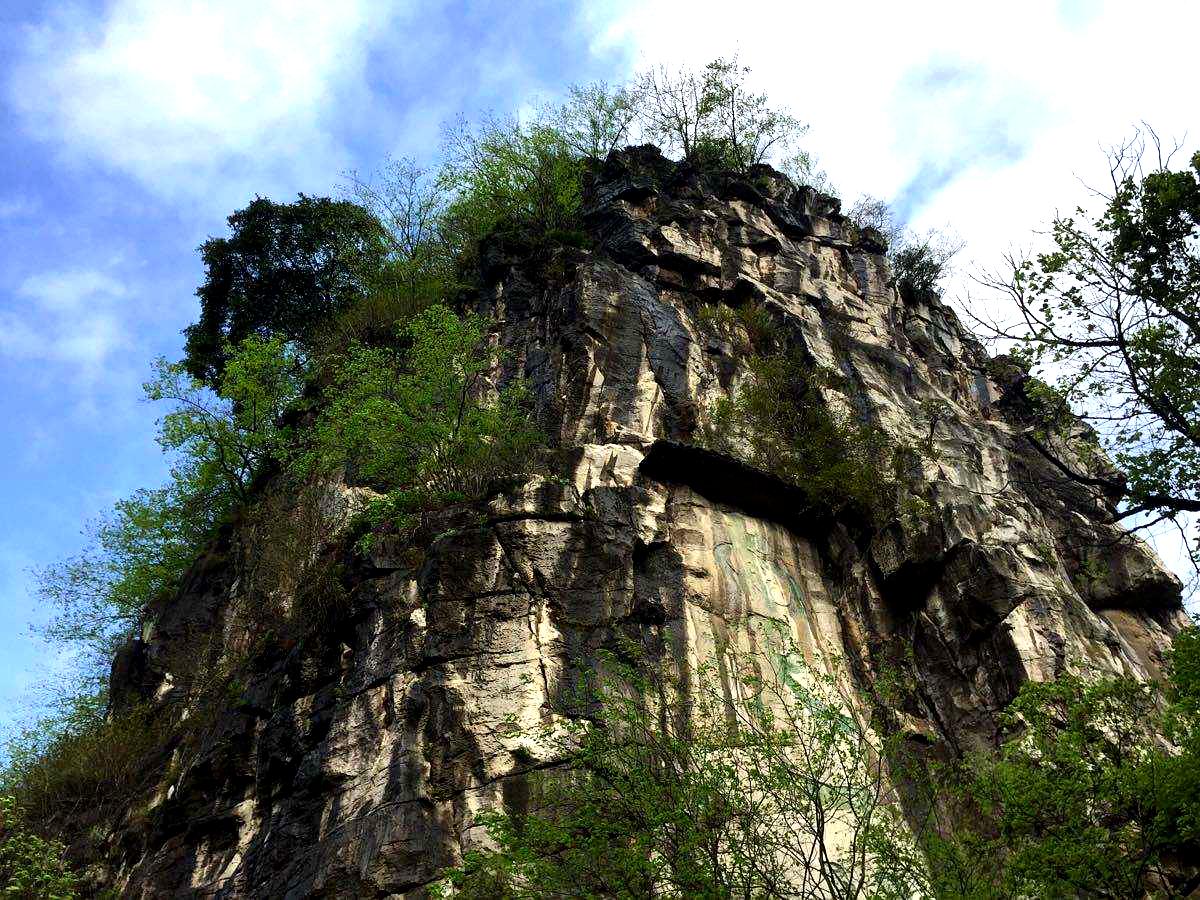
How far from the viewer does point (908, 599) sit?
1941 centimetres

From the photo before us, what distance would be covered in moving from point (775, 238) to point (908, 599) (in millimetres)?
13903

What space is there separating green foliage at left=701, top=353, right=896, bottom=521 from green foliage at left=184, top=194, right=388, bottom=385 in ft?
56.8

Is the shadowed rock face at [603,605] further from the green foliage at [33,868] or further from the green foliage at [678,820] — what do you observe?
the green foliage at [678,820]

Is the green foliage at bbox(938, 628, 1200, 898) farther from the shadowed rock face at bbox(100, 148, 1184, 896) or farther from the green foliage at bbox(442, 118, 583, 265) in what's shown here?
the green foliage at bbox(442, 118, 583, 265)

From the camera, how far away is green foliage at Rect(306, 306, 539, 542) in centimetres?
1995

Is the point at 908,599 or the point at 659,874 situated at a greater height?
the point at 908,599

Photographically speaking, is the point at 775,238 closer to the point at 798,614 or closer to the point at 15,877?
the point at 798,614

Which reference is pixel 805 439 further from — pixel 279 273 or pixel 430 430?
pixel 279 273

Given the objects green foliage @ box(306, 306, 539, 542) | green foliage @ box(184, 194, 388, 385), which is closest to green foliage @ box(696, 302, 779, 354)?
green foliage @ box(306, 306, 539, 542)

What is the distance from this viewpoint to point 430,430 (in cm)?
2027

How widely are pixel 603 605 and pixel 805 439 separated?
717cm

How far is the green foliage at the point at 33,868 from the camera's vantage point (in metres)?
16.8

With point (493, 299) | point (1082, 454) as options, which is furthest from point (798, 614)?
point (493, 299)

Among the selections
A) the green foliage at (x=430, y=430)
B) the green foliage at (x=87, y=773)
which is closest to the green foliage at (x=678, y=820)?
the green foliage at (x=430, y=430)
